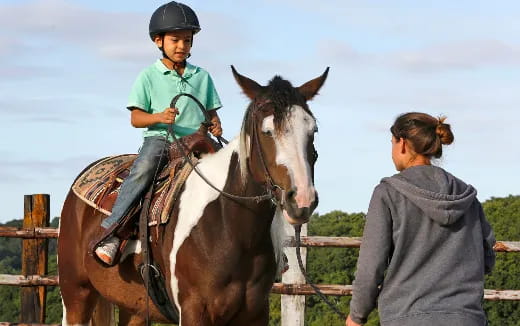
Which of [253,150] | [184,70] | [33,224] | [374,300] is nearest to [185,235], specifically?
[253,150]

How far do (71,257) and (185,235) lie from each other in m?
1.73

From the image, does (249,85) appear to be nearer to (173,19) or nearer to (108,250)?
(173,19)

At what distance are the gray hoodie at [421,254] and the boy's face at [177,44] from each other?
119 inches

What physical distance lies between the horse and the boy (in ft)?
1.02

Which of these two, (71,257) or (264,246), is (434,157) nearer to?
(264,246)

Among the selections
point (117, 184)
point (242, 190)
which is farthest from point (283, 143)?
point (117, 184)

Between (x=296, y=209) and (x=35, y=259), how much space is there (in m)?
5.96

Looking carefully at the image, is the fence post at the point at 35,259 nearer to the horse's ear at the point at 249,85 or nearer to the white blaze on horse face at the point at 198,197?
the white blaze on horse face at the point at 198,197

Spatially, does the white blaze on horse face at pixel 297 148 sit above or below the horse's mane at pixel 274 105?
below

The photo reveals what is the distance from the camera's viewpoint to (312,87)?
5.49 m

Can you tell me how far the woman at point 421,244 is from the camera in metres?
3.66

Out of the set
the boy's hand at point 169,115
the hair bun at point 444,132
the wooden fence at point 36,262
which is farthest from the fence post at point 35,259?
the hair bun at point 444,132

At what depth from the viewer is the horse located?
4953 mm

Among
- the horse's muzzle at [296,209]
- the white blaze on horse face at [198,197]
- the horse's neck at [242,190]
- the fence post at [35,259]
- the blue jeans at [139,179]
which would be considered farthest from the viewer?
the fence post at [35,259]
